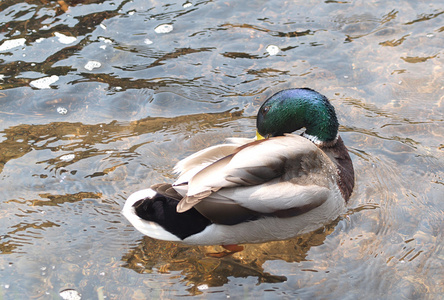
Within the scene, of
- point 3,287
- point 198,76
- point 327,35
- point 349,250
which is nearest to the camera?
point 3,287

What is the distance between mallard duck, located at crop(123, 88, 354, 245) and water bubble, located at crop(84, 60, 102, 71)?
2328mm

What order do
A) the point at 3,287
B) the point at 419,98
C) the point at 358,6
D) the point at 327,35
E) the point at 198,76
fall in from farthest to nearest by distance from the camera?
the point at 358,6 → the point at 327,35 → the point at 198,76 → the point at 419,98 → the point at 3,287

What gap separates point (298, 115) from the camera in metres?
4.31

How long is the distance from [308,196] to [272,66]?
7.77 ft

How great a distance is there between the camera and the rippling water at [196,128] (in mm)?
3736

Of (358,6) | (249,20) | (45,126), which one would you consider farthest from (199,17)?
(45,126)

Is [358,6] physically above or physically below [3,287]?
above

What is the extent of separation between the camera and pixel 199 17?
6465mm

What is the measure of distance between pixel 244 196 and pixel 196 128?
1635 millimetres

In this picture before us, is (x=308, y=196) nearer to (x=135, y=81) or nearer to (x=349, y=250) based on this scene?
(x=349, y=250)

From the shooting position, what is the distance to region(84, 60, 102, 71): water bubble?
5767 mm

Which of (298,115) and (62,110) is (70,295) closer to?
(298,115)

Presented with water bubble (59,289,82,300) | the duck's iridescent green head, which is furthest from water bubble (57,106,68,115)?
water bubble (59,289,82,300)

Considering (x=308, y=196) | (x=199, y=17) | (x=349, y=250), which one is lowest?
(x=349, y=250)
